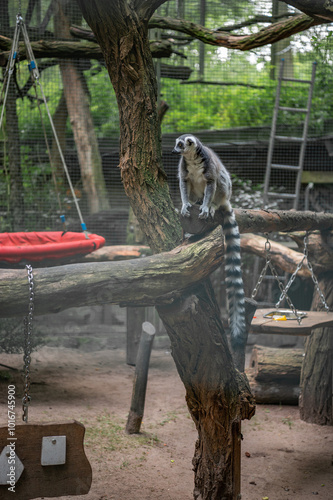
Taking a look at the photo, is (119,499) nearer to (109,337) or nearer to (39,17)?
(109,337)

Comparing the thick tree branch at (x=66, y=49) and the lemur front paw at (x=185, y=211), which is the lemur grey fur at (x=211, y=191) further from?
the thick tree branch at (x=66, y=49)

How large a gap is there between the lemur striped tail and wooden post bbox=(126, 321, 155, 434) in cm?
153

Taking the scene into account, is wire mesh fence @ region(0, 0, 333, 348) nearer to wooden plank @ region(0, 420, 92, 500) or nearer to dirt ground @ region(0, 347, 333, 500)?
dirt ground @ region(0, 347, 333, 500)

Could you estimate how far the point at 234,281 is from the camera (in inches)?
117

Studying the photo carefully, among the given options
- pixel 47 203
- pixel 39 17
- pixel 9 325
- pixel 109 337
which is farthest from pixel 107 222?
pixel 39 17

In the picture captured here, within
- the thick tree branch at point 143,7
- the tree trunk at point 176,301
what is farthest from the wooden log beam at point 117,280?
the thick tree branch at point 143,7

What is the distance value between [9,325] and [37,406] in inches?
52.7

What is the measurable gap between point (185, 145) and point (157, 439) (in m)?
2.49

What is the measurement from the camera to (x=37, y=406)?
14.0ft

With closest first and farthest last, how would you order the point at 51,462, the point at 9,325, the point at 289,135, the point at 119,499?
the point at 51,462 → the point at 119,499 → the point at 9,325 → the point at 289,135

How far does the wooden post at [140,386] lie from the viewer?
164 inches

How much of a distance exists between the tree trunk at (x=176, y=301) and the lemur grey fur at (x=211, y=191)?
36cm

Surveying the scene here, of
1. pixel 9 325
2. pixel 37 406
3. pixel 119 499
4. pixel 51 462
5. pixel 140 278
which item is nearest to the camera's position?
pixel 51 462

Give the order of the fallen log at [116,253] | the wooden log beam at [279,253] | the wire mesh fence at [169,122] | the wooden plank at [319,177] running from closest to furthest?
the wooden log beam at [279,253] → the fallen log at [116,253] → the wire mesh fence at [169,122] → the wooden plank at [319,177]
